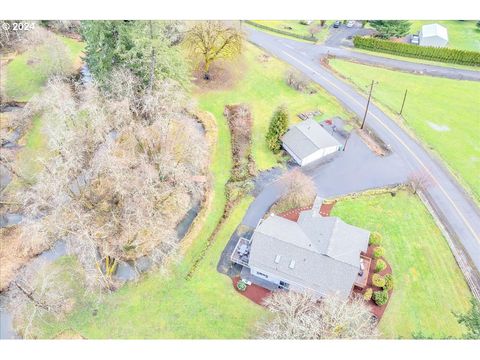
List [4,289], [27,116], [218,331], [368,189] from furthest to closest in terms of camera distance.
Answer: [27,116]
[368,189]
[4,289]
[218,331]

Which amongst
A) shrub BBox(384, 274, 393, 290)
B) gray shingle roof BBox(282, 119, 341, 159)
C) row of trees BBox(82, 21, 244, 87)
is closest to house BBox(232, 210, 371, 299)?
shrub BBox(384, 274, 393, 290)

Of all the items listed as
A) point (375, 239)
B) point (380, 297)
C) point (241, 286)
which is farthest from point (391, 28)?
point (241, 286)

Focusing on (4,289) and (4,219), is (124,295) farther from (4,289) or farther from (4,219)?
(4,219)

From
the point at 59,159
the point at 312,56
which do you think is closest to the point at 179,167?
the point at 59,159

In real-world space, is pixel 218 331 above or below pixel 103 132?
below

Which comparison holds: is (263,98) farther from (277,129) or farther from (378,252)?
(378,252)

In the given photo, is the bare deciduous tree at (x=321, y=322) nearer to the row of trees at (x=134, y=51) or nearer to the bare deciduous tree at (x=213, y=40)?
the row of trees at (x=134, y=51)


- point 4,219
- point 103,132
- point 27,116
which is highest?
point 103,132
